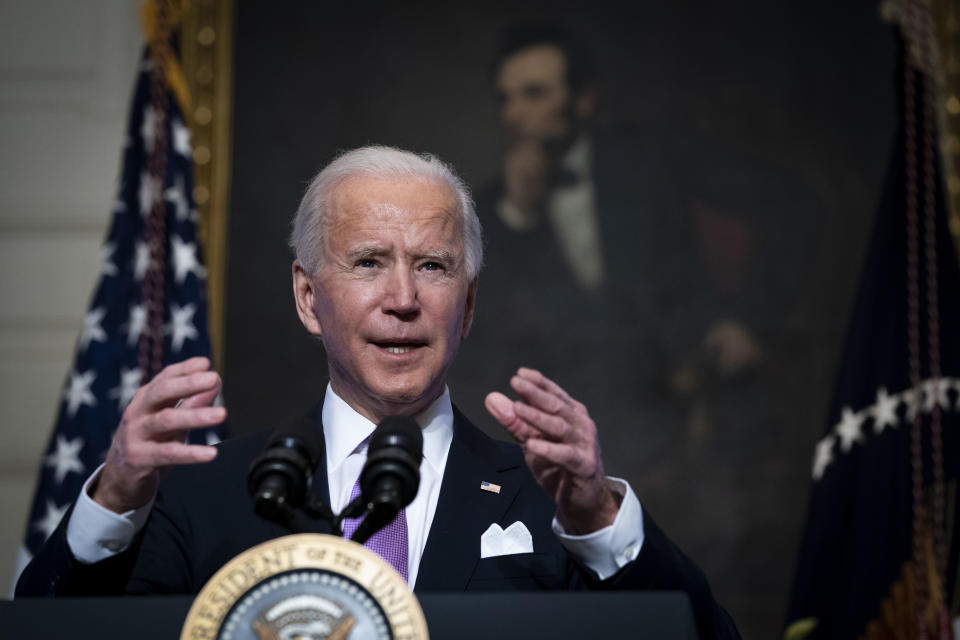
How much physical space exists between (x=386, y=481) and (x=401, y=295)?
0.76 m

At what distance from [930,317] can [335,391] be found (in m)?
2.79

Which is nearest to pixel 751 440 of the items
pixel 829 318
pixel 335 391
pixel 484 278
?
pixel 829 318

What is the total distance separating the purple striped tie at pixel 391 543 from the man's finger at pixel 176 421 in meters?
0.46

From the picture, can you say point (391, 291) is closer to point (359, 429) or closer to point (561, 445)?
point (359, 429)

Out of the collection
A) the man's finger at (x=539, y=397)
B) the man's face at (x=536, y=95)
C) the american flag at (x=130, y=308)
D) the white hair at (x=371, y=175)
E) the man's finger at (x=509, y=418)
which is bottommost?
the american flag at (x=130, y=308)

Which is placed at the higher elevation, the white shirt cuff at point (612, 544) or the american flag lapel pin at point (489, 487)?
the white shirt cuff at point (612, 544)

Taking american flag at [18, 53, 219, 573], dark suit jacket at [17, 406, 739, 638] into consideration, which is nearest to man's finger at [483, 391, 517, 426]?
dark suit jacket at [17, 406, 739, 638]

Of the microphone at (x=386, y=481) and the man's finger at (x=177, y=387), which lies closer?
the microphone at (x=386, y=481)

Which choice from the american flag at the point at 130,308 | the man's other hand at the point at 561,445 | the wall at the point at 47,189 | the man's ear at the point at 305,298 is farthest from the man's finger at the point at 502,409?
the wall at the point at 47,189

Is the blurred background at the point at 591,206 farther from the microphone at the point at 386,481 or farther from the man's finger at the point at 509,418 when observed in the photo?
the microphone at the point at 386,481

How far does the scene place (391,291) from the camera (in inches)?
87.7

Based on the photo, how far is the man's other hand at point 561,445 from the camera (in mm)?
1691

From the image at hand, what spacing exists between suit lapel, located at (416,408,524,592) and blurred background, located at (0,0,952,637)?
2.28 meters

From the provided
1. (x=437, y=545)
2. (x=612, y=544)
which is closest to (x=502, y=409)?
(x=612, y=544)
